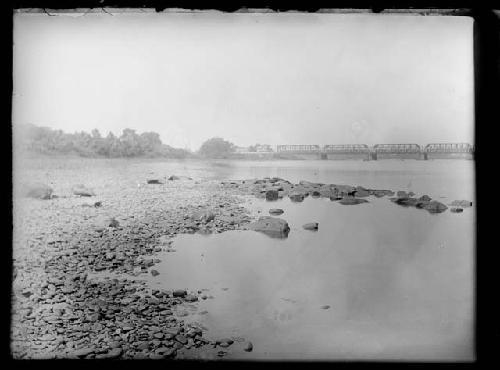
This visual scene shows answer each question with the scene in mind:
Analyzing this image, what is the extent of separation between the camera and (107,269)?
430 centimetres

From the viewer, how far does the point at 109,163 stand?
480 cm

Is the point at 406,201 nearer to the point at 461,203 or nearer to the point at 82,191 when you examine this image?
the point at 461,203

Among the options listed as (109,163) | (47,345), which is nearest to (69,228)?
(109,163)

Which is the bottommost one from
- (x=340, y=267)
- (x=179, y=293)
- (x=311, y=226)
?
(x=179, y=293)

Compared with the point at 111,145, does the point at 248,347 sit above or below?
below

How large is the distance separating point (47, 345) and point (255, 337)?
1.96 meters

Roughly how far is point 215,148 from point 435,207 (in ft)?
9.48

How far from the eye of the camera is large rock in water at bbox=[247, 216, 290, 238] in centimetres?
452

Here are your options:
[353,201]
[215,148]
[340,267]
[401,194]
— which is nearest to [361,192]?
[353,201]

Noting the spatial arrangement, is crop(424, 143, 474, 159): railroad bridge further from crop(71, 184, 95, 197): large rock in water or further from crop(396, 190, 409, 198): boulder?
crop(71, 184, 95, 197): large rock in water
